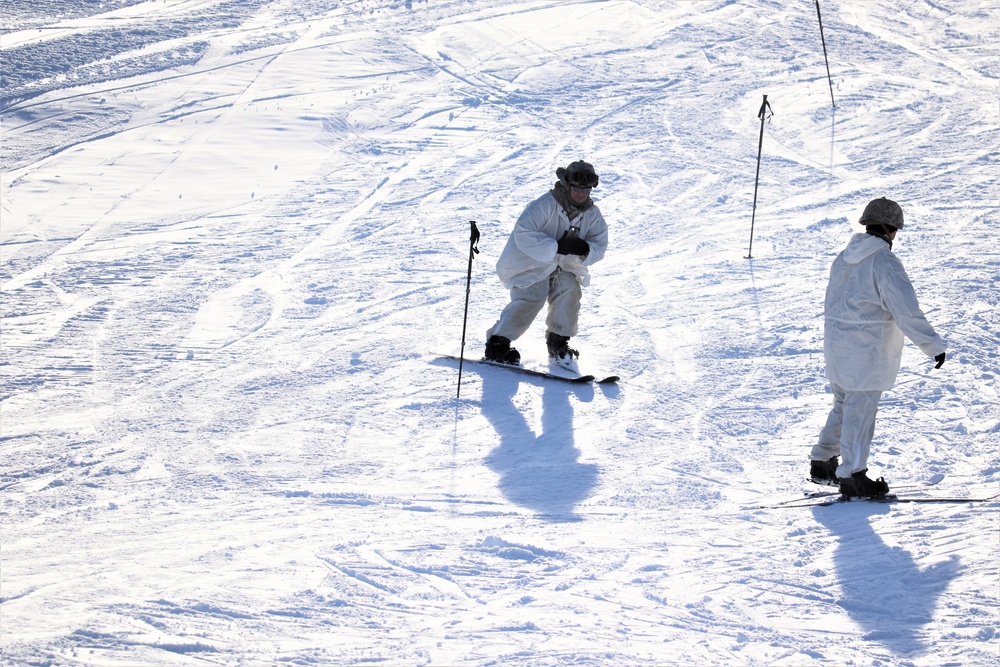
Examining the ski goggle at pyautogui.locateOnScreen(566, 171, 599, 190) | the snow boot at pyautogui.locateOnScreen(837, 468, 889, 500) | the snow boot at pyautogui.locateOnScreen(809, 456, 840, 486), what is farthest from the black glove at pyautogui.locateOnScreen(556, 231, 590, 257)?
the snow boot at pyautogui.locateOnScreen(837, 468, 889, 500)

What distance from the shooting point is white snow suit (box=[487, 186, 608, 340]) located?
8148 mm

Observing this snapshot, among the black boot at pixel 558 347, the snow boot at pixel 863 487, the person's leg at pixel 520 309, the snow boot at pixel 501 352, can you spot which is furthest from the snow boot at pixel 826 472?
the snow boot at pixel 501 352

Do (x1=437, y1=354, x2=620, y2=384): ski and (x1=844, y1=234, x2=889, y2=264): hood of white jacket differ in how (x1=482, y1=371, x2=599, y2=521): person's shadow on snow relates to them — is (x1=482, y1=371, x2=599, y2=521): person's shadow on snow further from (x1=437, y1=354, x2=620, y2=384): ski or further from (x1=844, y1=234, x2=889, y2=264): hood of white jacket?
(x1=844, y1=234, x2=889, y2=264): hood of white jacket

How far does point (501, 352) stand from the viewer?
8.68m

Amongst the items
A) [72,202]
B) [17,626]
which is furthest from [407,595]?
[72,202]

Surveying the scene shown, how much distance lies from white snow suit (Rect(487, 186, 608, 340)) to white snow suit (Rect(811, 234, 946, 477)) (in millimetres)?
2232

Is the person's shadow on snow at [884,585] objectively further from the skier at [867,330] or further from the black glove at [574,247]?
the black glove at [574,247]

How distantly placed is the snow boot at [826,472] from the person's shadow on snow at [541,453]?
1285mm

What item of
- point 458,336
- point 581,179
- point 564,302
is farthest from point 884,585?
point 458,336

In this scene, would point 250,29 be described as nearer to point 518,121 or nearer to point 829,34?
point 518,121

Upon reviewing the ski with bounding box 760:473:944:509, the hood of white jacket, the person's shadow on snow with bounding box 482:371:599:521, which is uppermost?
the hood of white jacket

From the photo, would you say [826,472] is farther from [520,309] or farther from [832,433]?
[520,309]

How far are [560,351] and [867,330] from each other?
2798 millimetres

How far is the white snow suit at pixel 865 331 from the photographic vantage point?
6012 mm
